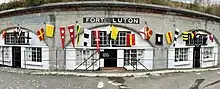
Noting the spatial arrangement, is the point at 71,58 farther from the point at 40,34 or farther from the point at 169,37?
the point at 169,37

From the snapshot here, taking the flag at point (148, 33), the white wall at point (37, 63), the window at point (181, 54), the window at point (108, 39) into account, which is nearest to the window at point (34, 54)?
the white wall at point (37, 63)

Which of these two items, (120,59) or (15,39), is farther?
(15,39)

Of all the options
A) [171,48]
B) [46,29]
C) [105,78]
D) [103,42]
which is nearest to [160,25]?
[171,48]

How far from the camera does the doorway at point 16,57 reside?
21233 millimetres

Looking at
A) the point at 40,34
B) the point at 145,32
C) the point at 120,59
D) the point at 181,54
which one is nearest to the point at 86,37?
the point at 120,59

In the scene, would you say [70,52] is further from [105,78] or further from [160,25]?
[160,25]

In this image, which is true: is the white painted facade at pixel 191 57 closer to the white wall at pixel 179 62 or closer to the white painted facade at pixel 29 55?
the white wall at pixel 179 62

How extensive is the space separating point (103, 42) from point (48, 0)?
4.60 metres

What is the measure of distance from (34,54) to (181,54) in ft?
33.7

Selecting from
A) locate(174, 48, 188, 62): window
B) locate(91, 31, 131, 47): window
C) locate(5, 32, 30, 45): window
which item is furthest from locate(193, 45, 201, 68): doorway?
locate(5, 32, 30, 45): window

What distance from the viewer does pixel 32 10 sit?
19.9 metres

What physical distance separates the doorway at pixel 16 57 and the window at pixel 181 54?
36.3ft

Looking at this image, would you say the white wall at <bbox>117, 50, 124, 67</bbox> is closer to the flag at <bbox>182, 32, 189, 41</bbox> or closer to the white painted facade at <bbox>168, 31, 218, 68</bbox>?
the white painted facade at <bbox>168, 31, 218, 68</bbox>

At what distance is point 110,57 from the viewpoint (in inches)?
763
